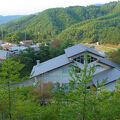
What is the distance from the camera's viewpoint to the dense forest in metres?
52.7

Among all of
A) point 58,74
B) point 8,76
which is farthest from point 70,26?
point 8,76

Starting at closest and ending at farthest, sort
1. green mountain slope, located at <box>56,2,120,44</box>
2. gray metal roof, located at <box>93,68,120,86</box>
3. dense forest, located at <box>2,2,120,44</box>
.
A: gray metal roof, located at <box>93,68,120,86</box>, green mountain slope, located at <box>56,2,120,44</box>, dense forest, located at <box>2,2,120,44</box>

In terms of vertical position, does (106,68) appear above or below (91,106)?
below

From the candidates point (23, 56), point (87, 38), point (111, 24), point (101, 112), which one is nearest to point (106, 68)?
point (101, 112)

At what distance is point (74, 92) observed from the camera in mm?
4852

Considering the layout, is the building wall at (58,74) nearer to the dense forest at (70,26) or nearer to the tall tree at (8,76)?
the tall tree at (8,76)

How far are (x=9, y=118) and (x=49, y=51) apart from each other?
15.9m

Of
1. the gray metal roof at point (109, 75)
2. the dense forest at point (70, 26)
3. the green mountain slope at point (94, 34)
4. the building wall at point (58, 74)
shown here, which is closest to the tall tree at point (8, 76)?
the gray metal roof at point (109, 75)

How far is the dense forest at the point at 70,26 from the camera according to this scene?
52719mm

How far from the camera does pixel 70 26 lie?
264ft

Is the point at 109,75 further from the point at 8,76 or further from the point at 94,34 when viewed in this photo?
the point at 94,34

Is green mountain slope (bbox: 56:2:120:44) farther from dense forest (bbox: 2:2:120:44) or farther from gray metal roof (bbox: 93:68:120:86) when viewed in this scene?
gray metal roof (bbox: 93:68:120:86)

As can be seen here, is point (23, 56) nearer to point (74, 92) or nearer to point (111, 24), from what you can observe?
point (74, 92)

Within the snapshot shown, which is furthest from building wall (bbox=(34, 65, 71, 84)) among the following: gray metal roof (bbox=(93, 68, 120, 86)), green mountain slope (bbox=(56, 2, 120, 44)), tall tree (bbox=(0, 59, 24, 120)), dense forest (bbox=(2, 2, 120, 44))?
green mountain slope (bbox=(56, 2, 120, 44))
